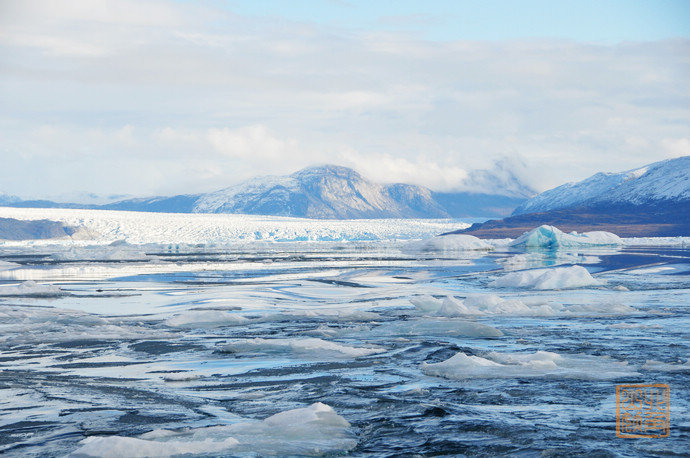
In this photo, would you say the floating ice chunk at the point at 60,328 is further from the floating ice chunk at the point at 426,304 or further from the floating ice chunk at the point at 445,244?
the floating ice chunk at the point at 445,244

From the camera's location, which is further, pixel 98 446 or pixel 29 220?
pixel 29 220

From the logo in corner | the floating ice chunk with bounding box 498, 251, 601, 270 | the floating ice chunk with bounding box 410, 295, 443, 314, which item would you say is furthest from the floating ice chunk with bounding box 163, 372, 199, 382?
the floating ice chunk with bounding box 498, 251, 601, 270

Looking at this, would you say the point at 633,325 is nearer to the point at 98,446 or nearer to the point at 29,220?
the point at 98,446

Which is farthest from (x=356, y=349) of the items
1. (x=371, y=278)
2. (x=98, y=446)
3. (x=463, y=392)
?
(x=371, y=278)

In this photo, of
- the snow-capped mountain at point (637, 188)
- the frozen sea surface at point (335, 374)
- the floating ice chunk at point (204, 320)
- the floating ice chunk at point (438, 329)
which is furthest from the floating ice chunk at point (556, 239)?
the snow-capped mountain at point (637, 188)

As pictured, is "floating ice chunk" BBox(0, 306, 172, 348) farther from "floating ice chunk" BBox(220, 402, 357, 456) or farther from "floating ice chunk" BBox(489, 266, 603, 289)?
"floating ice chunk" BBox(489, 266, 603, 289)

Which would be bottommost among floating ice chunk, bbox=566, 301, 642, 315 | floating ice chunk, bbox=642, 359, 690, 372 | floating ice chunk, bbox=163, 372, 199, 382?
floating ice chunk, bbox=163, 372, 199, 382
